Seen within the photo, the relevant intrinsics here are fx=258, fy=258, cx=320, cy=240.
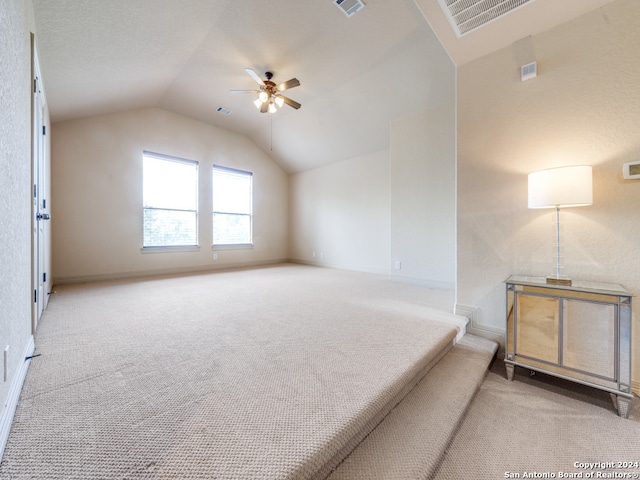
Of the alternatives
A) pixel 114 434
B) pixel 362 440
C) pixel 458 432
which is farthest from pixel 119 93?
pixel 458 432

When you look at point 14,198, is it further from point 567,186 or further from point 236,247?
point 236,247

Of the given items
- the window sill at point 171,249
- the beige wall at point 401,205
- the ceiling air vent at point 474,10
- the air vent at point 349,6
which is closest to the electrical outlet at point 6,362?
the ceiling air vent at point 474,10

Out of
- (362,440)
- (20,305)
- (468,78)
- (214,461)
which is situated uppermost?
(468,78)

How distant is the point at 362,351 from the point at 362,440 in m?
0.59

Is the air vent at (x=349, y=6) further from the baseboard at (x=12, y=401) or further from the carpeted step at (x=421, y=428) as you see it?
the baseboard at (x=12, y=401)

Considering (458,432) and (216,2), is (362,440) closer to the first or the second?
(458,432)

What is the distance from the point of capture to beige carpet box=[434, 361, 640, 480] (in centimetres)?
121

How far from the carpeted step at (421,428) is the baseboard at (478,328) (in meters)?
0.31

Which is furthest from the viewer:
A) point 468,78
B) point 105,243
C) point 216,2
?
point 105,243

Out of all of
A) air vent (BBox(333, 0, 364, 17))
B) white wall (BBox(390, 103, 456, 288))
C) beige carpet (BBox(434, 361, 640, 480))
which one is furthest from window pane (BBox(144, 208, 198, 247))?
beige carpet (BBox(434, 361, 640, 480))

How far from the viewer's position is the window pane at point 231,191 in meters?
5.83

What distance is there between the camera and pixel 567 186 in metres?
1.67

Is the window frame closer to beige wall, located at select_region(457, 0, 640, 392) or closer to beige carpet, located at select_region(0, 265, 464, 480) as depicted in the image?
beige carpet, located at select_region(0, 265, 464, 480)

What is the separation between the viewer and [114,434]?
1.04m
